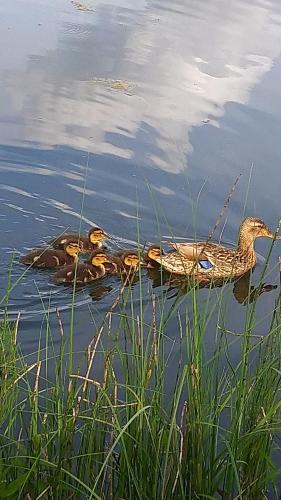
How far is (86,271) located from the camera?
5.04 m

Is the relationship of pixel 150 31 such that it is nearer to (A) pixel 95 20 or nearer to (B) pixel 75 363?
(A) pixel 95 20

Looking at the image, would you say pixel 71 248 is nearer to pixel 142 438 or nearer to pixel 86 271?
pixel 86 271

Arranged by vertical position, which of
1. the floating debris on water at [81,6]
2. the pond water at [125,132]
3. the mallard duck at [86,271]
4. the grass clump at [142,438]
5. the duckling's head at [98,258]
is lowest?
the mallard duck at [86,271]

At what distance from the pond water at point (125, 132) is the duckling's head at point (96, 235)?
0.75ft

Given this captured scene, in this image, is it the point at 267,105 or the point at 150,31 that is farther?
the point at 150,31

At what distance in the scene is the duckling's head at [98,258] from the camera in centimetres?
511

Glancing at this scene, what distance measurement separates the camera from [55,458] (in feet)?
8.82

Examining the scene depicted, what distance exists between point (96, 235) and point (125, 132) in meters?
1.93

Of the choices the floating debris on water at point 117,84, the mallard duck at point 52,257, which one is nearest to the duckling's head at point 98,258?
the mallard duck at point 52,257

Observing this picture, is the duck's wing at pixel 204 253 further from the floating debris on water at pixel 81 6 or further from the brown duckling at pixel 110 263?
the floating debris on water at pixel 81 6

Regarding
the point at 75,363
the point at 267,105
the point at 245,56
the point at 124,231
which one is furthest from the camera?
the point at 245,56

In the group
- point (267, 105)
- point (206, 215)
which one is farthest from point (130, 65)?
point (206, 215)

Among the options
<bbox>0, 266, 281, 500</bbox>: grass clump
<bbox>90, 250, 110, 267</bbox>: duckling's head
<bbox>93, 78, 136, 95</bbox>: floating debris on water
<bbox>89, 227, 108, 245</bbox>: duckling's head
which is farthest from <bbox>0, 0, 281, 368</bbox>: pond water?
<bbox>0, 266, 281, 500</bbox>: grass clump

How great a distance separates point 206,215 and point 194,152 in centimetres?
114
